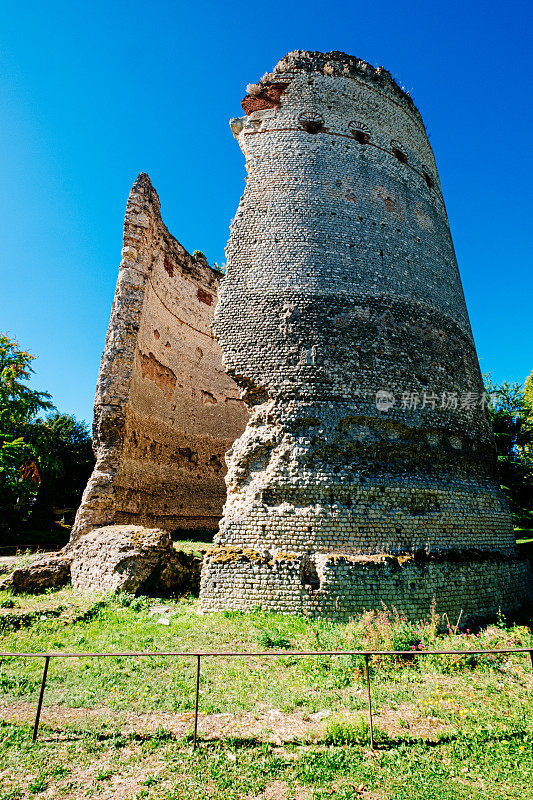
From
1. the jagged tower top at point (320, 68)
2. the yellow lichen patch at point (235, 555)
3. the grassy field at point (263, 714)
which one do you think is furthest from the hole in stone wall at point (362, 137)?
the grassy field at point (263, 714)

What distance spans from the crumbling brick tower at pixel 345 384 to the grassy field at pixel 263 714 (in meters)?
0.90

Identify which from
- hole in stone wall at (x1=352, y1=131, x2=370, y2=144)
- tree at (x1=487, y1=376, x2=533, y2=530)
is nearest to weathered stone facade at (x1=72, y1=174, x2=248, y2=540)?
hole in stone wall at (x1=352, y1=131, x2=370, y2=144)

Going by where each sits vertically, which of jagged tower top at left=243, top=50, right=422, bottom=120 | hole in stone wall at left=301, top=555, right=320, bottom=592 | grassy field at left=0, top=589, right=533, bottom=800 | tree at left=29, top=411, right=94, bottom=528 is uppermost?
jagged tower top at left=243, top=50, right=422, bottom=120

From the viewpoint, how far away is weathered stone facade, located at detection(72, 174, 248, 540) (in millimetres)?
11344

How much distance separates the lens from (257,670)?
5.43 metres

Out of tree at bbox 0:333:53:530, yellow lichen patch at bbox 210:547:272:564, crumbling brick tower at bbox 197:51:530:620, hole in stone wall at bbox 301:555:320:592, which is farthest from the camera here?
tree at bbox 0:333:53:530

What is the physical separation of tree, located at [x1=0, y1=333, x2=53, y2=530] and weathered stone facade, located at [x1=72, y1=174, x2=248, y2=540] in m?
5.44

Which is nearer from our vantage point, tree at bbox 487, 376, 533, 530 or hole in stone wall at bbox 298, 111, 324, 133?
hole in stone wall at bbox 298, 111, 324, 133

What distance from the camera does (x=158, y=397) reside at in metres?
14.8

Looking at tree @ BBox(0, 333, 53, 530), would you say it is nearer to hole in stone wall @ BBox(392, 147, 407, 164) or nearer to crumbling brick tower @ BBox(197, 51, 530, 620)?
crumbling brick tower @ BBox(197, 51, 530, 620)

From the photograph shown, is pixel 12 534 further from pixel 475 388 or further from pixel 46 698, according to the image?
pixel 475 388

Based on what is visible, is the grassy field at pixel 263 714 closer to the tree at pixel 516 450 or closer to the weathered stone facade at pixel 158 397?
the weathered stone facade at pixel 158 397

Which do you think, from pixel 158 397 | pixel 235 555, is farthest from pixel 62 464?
pixel 235 555

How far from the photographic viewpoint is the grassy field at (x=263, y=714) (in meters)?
3.39
